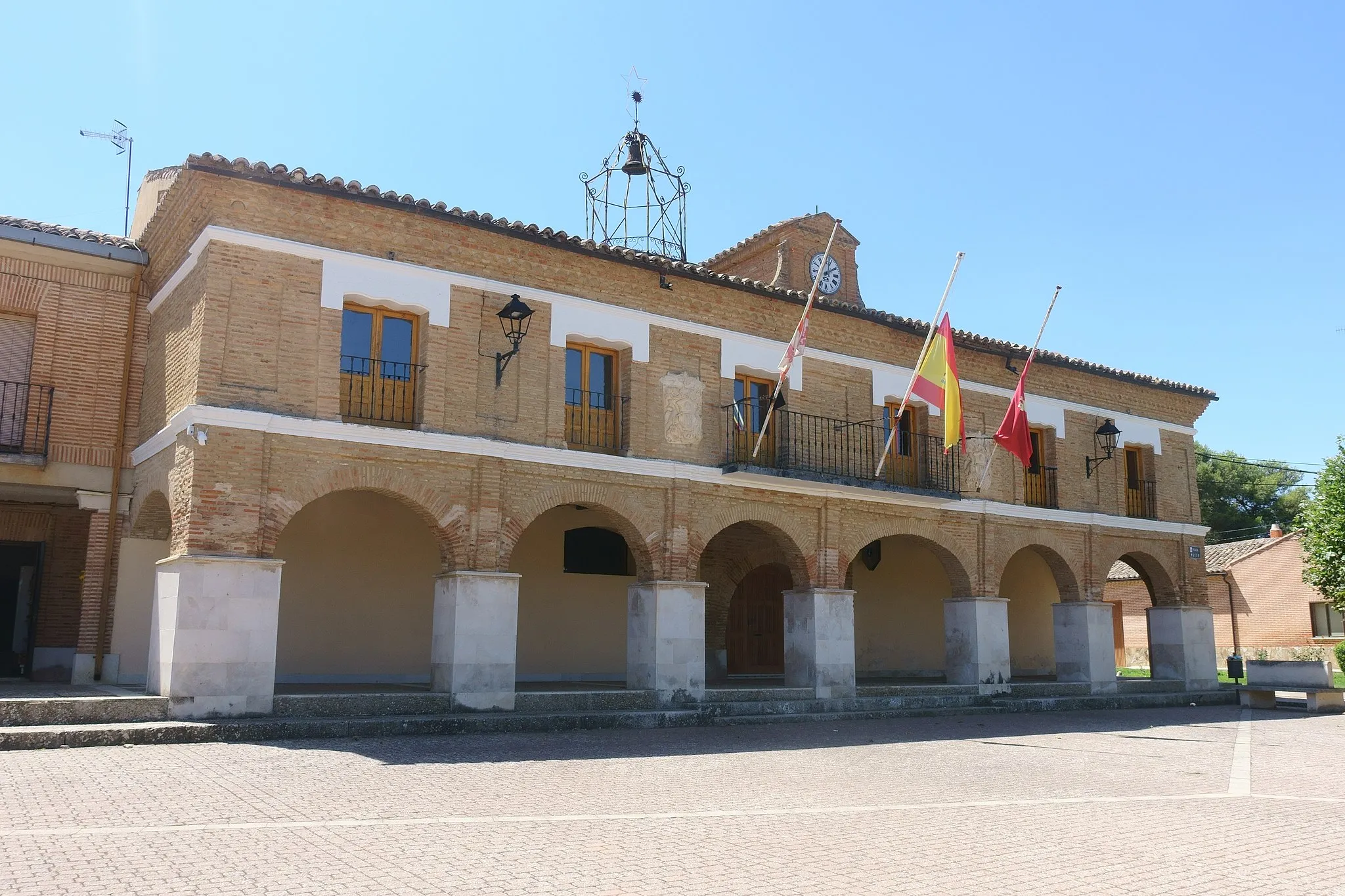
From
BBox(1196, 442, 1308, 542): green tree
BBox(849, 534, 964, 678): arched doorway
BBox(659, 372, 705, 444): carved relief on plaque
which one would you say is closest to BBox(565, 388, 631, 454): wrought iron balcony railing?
BBox(659, 372, 705, 444): carved relief on plaque

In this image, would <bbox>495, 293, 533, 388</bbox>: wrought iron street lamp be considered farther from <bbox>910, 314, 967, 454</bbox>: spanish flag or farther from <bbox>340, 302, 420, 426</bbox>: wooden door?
<bbox>910, 314, 967, 454</bbox>: spanish flag

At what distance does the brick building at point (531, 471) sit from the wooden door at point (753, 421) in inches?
2.5

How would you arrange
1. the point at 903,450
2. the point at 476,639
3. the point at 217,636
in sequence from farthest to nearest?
the point at 903,450
the point at 476,639
the point at 217,636

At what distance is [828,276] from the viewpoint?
2098 centimetres

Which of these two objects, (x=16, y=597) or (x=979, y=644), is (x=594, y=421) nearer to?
(x=979, y=644)

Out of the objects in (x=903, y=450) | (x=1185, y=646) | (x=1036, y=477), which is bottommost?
(x=1185, y=646)

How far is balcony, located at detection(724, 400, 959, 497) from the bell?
5.87m

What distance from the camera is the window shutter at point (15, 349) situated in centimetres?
1377

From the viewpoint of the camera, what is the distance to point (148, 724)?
35.1 ft

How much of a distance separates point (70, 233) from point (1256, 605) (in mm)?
34116

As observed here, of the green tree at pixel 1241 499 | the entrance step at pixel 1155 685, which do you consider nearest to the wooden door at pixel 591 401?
the entrance step at pixel 1155 685

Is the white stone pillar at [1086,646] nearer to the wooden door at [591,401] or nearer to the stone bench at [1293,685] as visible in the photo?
the stone bench at [1293,685]

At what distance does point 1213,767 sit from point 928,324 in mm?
9106

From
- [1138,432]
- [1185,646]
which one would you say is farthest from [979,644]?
[1138,432]
